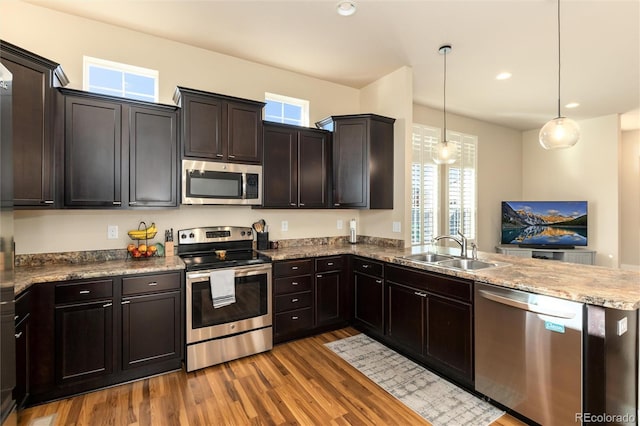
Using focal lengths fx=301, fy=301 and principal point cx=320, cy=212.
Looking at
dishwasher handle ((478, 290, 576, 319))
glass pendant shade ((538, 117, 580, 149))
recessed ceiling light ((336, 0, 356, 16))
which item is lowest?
dishwasher handle ((478, 290, 576, 319))

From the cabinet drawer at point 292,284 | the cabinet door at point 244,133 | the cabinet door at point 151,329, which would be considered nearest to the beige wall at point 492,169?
the cabinet door at point 244,133

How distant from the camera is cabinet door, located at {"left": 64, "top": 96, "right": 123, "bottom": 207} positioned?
97.1 inches

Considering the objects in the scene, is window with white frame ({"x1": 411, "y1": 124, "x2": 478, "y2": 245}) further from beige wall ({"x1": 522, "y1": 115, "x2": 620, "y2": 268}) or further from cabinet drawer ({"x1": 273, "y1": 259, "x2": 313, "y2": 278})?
cabinet drawer ({"x1": 273, "y1": 259, "x2": 313, "y2": 278})

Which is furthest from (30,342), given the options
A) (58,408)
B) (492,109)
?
(492,109)

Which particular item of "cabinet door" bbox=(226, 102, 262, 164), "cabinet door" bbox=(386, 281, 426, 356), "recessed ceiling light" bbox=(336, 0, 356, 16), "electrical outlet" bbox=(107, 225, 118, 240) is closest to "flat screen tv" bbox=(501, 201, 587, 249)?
"cabinet door" bbox=(386, 281, 426, 356)

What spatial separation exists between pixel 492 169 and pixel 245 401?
6.07 metres

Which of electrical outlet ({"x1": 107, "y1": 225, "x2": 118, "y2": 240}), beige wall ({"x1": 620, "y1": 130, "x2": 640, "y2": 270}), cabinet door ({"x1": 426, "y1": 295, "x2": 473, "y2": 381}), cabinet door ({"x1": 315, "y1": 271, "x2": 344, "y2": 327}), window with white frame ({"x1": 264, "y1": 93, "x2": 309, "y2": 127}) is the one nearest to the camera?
cabinet door ({"x1": 426, "y1": 295, "x2": 473, "y2": 381})

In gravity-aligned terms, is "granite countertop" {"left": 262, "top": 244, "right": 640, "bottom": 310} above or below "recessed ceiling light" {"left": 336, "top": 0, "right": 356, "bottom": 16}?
below

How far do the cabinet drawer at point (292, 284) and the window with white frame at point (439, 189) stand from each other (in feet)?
7.32

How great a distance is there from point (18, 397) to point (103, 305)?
2.19ft

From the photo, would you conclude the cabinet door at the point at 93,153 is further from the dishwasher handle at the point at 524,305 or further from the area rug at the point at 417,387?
the dishwasher handle at the point at 524,305

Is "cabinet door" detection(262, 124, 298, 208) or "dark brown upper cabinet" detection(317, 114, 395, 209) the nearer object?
"cabinet door" detection(262, 124, 298, 208)

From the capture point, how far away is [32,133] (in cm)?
223

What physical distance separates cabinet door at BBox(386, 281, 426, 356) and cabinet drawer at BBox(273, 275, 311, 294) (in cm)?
87
